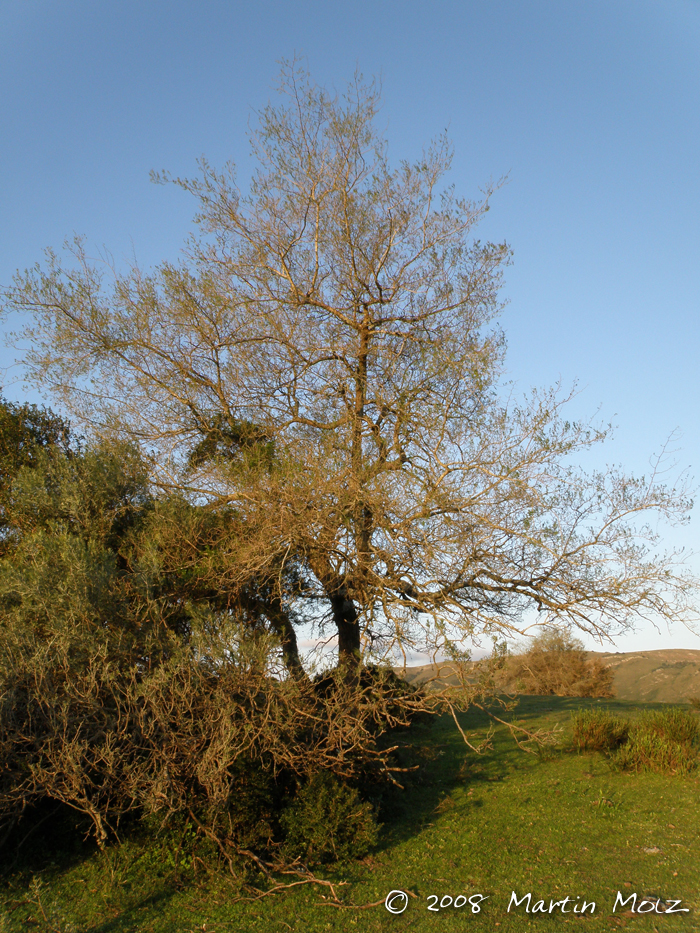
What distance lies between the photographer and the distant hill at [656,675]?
61.3 ft

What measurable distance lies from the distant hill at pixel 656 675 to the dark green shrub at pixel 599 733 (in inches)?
344

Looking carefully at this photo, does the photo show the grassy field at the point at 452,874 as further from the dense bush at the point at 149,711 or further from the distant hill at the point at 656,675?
the distant hill at the point at 656,675

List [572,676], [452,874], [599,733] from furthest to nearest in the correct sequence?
[572,676]
[599,733]
[452,874]

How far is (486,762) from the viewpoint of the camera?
9.17 meters

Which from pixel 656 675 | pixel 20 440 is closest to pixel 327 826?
pixel 20 440

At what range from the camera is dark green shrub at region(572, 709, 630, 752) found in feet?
30.9

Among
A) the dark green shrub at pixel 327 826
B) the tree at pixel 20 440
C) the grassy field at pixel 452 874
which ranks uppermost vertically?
the tree at pixel 20 440

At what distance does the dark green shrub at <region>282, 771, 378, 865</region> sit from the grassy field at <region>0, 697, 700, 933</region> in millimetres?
201

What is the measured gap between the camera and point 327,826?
19.4ft

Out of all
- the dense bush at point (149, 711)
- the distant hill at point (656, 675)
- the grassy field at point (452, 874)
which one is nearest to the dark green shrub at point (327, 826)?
the dense bush at point (149, 711)

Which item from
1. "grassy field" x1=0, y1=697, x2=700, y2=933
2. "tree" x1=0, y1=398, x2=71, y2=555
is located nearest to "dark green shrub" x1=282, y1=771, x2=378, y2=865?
"grassy field" x1=0, y1=697, x2=700, y2=933

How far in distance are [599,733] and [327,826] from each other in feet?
17.4

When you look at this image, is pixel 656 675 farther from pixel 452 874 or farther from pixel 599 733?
pixel 452 874

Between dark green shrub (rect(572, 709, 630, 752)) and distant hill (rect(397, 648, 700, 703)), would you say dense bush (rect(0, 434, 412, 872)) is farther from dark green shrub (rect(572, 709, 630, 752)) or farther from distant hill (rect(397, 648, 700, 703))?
distant hill (rect(397, 648, 700, 703))
